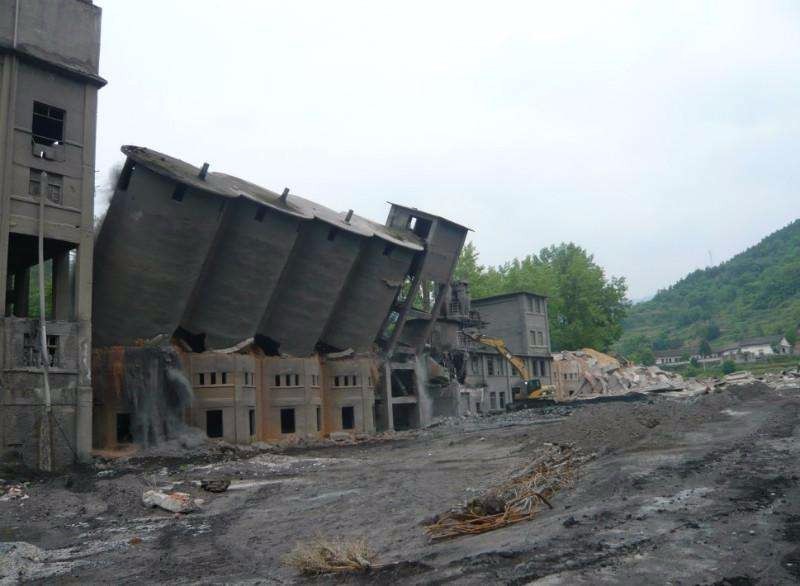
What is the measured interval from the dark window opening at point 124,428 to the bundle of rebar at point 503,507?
20008 millimetres

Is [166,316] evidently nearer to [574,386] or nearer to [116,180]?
[116,180]

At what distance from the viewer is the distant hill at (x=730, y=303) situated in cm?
11281

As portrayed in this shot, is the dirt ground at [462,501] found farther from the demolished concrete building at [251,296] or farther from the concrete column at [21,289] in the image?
the concrete column at [21,289]

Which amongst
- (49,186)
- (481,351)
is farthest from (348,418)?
(49,186)

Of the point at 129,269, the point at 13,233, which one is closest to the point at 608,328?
the point at 129,269

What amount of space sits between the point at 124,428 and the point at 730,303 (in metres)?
122

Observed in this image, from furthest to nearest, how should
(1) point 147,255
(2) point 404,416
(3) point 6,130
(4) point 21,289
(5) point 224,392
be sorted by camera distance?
(2) point 404,416 → (5) point 224,392 → (4) point 21,289 → (1) point 147,255 → (3) point 6,130

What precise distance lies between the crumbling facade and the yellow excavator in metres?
31.4

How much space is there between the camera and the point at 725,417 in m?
24.7

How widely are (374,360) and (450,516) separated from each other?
30.3m

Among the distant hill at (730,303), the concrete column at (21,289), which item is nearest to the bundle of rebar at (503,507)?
the concrete column at (21,289)

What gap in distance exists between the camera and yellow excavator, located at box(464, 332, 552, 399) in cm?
5344

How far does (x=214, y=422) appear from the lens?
1298 inches

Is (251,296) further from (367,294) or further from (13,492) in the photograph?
(13,492)
